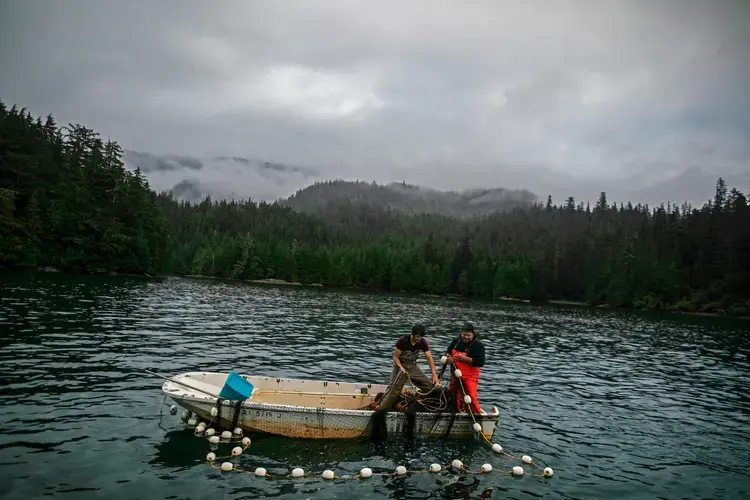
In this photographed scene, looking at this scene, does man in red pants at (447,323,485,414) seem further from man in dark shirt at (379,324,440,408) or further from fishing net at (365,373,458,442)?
man in dark shirt at (379,324,440,408)

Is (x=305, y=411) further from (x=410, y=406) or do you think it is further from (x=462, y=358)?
(x=462, y=358)

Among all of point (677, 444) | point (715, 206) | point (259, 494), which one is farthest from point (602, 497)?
point (715, 206)

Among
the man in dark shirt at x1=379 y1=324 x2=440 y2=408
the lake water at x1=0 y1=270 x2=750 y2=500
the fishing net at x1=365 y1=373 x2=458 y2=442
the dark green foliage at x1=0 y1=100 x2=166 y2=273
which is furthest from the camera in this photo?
the dark green foliage at x1=0 y1=100 x2=166 y2=273

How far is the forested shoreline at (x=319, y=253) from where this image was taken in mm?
86375

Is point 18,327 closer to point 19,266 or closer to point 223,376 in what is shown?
point 223,376

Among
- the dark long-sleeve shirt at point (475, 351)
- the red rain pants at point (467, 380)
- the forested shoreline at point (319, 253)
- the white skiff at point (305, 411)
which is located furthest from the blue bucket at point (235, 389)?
the forested shoreline at point (319, 253)

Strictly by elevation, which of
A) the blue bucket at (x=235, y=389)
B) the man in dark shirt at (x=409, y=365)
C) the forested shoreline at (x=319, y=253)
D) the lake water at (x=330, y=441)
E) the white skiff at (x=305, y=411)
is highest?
the forested shoreline at (x=319, y=253)

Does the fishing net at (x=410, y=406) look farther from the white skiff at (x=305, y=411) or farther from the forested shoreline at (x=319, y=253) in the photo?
the forested shoreline at (x=319, y=253)

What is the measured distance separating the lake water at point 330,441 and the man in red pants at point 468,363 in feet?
5.21

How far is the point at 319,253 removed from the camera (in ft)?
527

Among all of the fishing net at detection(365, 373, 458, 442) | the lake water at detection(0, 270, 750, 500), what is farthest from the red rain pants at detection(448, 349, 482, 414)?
the lake water at detection(0, 270, 750, 500)

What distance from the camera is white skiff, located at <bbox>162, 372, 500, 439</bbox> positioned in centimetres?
1579

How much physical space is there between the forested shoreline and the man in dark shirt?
8420cm

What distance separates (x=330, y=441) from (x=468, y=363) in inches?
212
